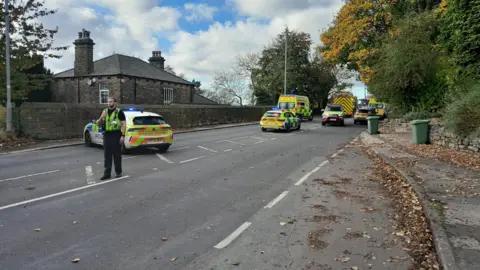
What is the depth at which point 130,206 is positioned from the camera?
256 inches

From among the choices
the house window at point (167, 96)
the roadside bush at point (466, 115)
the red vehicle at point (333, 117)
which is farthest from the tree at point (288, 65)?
the roadside bush at point (466, 115)

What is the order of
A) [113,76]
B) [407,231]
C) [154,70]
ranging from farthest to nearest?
[154,70], [113,76], [407,231]

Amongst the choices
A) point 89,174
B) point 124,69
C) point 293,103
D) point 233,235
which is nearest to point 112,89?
point 124,69

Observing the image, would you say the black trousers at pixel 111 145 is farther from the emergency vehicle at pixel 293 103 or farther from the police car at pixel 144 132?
the emergency vehicle at pixel 293 103

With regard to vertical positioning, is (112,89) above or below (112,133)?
above

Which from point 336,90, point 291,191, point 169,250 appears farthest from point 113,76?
point 336,90

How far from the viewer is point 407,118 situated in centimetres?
2198

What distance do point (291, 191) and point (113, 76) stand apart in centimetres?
2972

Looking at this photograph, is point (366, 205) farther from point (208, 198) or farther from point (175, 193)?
point (175, 193)

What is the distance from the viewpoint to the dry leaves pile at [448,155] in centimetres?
1069

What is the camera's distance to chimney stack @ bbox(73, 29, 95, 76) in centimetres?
3503

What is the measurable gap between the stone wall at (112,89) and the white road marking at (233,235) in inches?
1194

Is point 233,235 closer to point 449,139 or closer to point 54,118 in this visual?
point 449,139

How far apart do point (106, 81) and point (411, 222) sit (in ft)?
108
